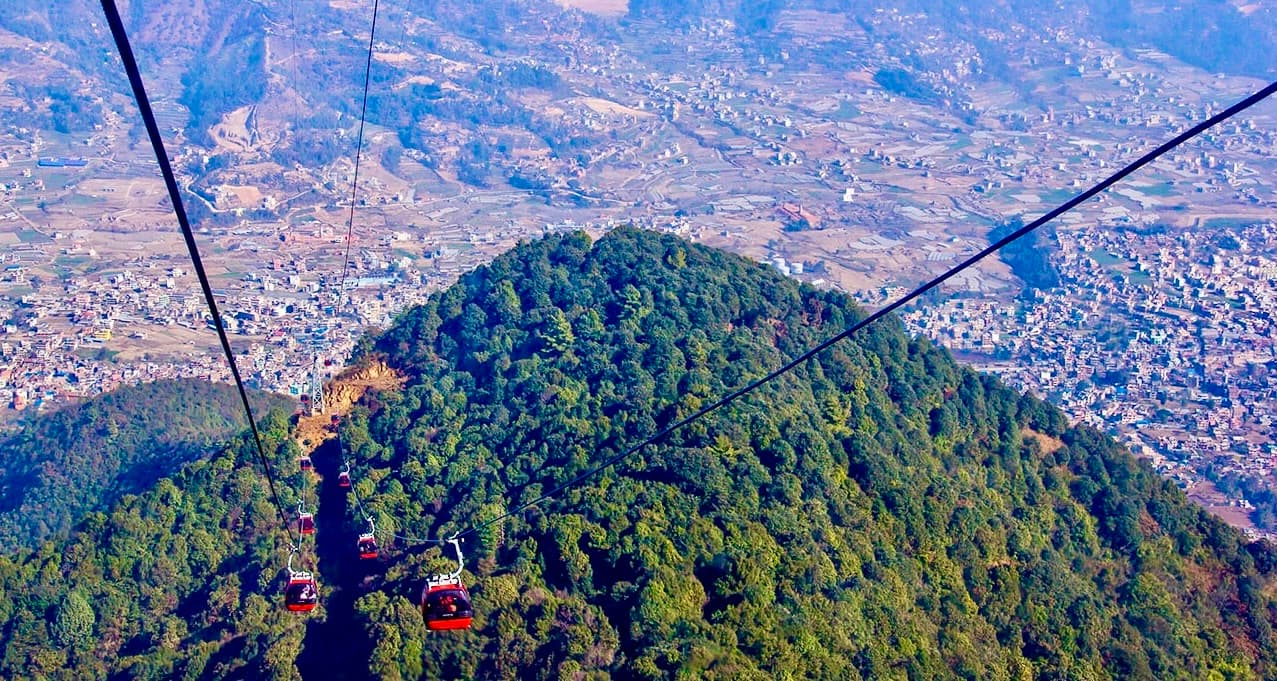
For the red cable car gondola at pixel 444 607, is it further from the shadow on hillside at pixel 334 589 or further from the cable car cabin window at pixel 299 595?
the shadow on hillside at pixel 334 589

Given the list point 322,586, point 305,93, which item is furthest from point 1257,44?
point 322,586

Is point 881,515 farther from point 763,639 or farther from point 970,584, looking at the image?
point 763,639

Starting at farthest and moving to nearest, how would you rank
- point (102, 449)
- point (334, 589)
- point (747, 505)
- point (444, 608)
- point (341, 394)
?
1. point (102, 449)
2. point (341, 394)
3. point (334, 589)
4. point (747, 505)
5. point (444, 608)

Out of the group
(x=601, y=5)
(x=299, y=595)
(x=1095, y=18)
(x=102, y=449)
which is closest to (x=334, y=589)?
(x=299, y=595)

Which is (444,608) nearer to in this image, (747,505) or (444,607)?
(444,607)

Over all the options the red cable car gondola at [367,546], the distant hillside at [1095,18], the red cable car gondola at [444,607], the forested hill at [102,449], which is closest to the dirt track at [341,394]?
the forested hill at [102,449]

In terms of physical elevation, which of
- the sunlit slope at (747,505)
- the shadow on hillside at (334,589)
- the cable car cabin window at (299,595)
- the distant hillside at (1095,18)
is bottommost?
the distant hillside at (1095,18)
